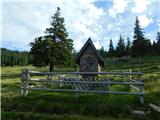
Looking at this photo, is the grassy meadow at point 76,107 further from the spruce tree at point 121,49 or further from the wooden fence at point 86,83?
the spruce tree at point 121,49

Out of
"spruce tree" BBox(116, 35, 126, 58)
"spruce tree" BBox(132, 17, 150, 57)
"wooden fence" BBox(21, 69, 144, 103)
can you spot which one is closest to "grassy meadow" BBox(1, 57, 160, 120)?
"wooden fence" BBox(21, 69, 144, 103)

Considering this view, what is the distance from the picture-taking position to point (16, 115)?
11320mm

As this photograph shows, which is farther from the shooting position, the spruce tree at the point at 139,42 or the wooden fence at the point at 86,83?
the spruce tree at the point at 139,42

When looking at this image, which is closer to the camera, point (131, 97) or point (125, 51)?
point (131, 97)

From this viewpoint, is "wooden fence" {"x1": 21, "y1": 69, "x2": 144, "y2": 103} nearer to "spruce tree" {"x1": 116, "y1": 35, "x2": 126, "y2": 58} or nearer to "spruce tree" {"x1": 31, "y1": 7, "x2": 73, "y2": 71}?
"spruce tree" {"x1": 31, "y1": 7, "x2": 73, "y2": 71}

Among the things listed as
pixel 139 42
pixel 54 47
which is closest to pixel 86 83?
pixel 54 47

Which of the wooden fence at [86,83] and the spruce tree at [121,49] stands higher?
the spruce tree at [121,49]

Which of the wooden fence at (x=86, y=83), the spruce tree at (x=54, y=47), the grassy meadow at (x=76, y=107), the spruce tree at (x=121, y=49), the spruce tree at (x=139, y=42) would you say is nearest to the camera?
the grassy meadow at (x=76, y=107)

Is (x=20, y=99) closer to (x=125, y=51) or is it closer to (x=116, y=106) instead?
(x=116, y=106)

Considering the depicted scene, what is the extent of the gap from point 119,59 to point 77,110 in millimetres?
76939

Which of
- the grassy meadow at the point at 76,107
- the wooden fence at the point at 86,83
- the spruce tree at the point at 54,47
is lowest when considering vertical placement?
the grassy meadow at the point at 76,107

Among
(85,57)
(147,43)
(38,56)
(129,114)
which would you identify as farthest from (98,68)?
(147,43)

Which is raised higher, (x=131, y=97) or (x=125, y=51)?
(x=125, y=51)

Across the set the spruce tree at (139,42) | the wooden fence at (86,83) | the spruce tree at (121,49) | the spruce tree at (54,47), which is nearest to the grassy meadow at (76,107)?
the wooden fence at (86,83)
